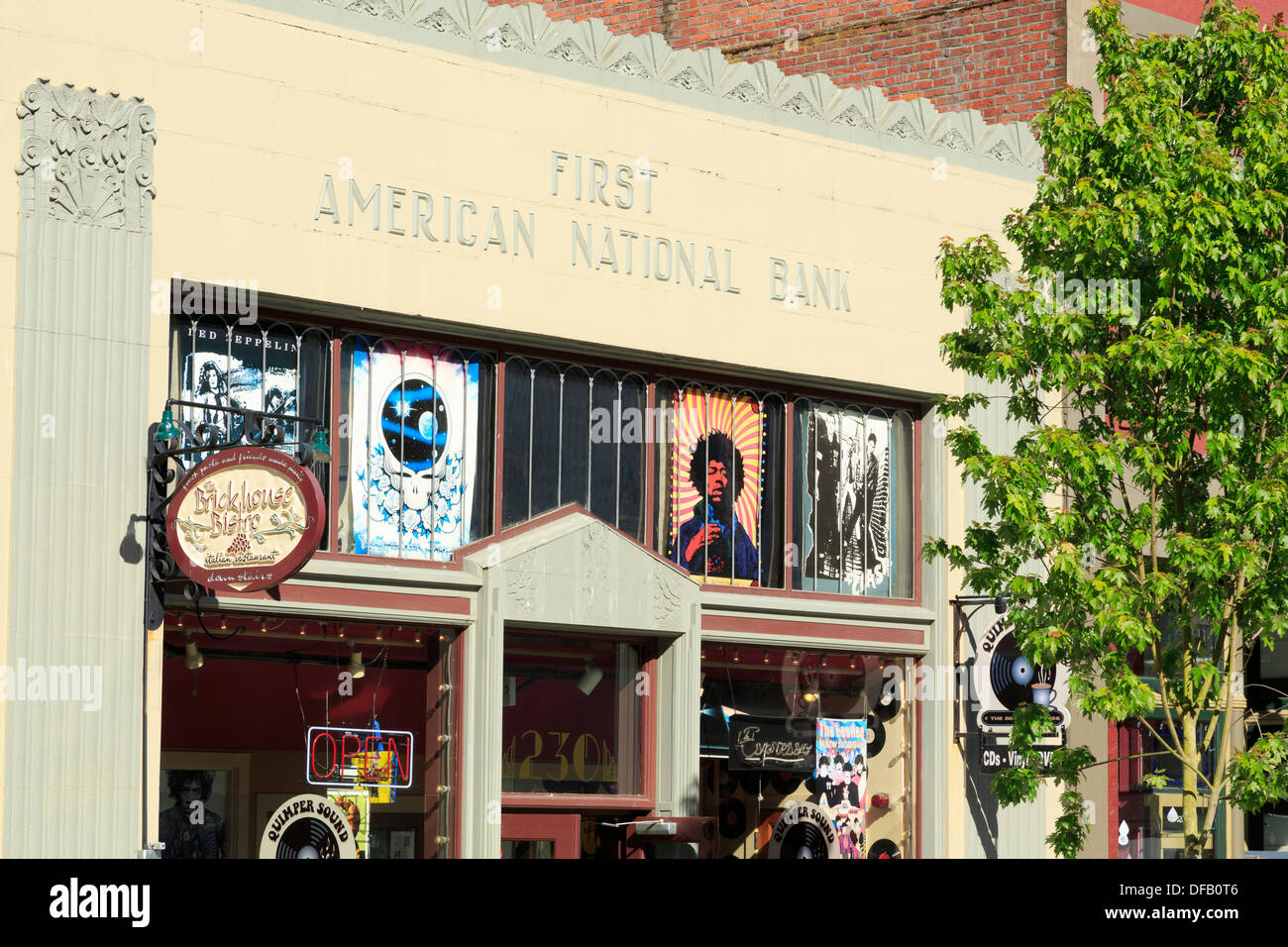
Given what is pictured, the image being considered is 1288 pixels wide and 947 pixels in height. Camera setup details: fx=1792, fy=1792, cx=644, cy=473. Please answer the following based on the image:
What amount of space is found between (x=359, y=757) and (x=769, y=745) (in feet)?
14.6

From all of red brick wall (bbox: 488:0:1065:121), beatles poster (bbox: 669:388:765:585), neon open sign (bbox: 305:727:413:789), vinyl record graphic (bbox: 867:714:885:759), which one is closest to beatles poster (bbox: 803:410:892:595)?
beatles poster (bbox: 669:388:765:585)

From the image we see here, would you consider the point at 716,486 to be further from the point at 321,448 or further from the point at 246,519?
the point at 246,519

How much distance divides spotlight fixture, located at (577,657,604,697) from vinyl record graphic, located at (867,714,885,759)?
3.39 m

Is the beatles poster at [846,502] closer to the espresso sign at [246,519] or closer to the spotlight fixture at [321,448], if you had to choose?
the spotlight fixture at [321,448]

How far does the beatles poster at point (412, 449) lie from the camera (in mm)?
16000

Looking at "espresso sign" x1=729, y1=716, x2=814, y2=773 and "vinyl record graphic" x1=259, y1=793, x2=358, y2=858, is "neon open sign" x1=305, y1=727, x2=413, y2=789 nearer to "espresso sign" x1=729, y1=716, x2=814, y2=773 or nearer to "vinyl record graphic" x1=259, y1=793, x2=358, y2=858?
"vinyl record graphic" x1=259, y1=793, x2=358, y2=858

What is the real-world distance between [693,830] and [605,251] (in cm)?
563

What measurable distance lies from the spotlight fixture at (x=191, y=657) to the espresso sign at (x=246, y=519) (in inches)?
56.6

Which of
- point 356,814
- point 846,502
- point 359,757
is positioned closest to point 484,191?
point 846,502

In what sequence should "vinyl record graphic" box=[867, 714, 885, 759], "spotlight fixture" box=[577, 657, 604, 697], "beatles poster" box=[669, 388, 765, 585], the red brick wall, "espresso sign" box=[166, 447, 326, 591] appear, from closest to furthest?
"espresso sign" box=[166, 447, 326, 591]
"spotlight fixture" box=[577, 657, 604, 697]
"beatles poster" box=[669, 388, 765, 585]
"vinyl record graphic" box=[867, 714, 885, 759]
the red brick wall

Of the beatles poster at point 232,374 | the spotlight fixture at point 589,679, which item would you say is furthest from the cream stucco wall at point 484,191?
the spotlight fixture at point 589,679

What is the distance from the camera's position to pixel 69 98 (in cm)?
1442

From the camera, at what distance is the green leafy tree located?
1367cm
